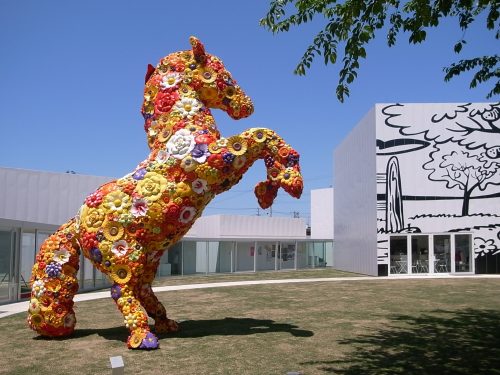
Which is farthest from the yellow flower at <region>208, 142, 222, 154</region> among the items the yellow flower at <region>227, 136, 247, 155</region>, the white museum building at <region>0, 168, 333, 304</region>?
the white museum building at <region>0, 168, 333, 304</region>

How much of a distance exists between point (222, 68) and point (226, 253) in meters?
19.4

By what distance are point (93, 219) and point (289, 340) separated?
346cm

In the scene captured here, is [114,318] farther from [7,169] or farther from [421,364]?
[7,169]

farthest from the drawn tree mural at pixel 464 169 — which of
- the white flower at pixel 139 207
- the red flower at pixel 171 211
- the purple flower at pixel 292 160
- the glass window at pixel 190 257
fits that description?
the white flower at pixel 139 207

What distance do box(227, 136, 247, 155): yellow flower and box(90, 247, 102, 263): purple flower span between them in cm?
241

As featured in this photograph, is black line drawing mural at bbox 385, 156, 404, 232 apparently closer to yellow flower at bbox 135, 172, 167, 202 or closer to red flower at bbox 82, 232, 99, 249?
yellow flower at bbox 135, 172, 167, 202

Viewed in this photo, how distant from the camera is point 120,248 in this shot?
23.3 feet

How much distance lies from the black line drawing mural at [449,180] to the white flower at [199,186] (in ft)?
54.7

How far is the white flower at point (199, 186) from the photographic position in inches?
285


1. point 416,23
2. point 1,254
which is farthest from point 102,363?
point 1,254

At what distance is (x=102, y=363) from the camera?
6.19m

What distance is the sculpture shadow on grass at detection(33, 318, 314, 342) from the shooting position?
26.3 feet

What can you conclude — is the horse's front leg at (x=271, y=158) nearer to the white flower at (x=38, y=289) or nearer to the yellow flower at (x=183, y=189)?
the yellow flower at (x=183, y=189)

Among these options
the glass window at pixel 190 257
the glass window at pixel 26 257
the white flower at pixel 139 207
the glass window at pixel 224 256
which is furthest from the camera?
the glass window at pixel 224 256
